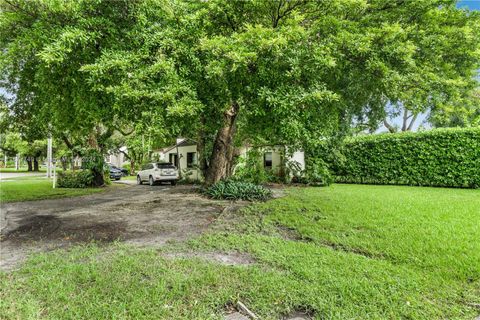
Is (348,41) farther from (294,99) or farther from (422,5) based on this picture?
(422,5)

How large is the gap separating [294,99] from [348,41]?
194 centimetres

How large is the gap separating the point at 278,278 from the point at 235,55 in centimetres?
357

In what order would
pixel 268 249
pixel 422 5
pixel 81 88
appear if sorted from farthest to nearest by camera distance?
pixel 422 5
pixel 81 88
pixel 268 249

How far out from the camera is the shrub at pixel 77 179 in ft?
50.9

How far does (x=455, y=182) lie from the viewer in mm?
12000

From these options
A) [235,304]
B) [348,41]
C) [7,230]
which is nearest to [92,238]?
[7,230]

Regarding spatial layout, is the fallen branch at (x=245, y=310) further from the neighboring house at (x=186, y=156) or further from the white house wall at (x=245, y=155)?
the neighboring house at (x=186, y=156)

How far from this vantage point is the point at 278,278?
3.68 m

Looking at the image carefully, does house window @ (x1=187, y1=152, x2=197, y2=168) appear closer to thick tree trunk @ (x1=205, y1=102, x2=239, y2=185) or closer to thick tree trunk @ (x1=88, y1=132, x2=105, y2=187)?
thick tree trunk @ (x1=88, y1=132, x2=105, y2=187)

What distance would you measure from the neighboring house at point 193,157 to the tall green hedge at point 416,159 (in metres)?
2.65

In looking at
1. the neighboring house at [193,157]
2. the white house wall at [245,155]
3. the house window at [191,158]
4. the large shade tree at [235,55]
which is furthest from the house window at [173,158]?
the large shade tree at [235,55]

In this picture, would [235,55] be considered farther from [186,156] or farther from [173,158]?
[173,158]

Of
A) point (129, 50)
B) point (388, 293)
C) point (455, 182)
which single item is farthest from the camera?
point (455, 182)

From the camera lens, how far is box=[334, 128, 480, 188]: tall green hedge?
11.7 meters
